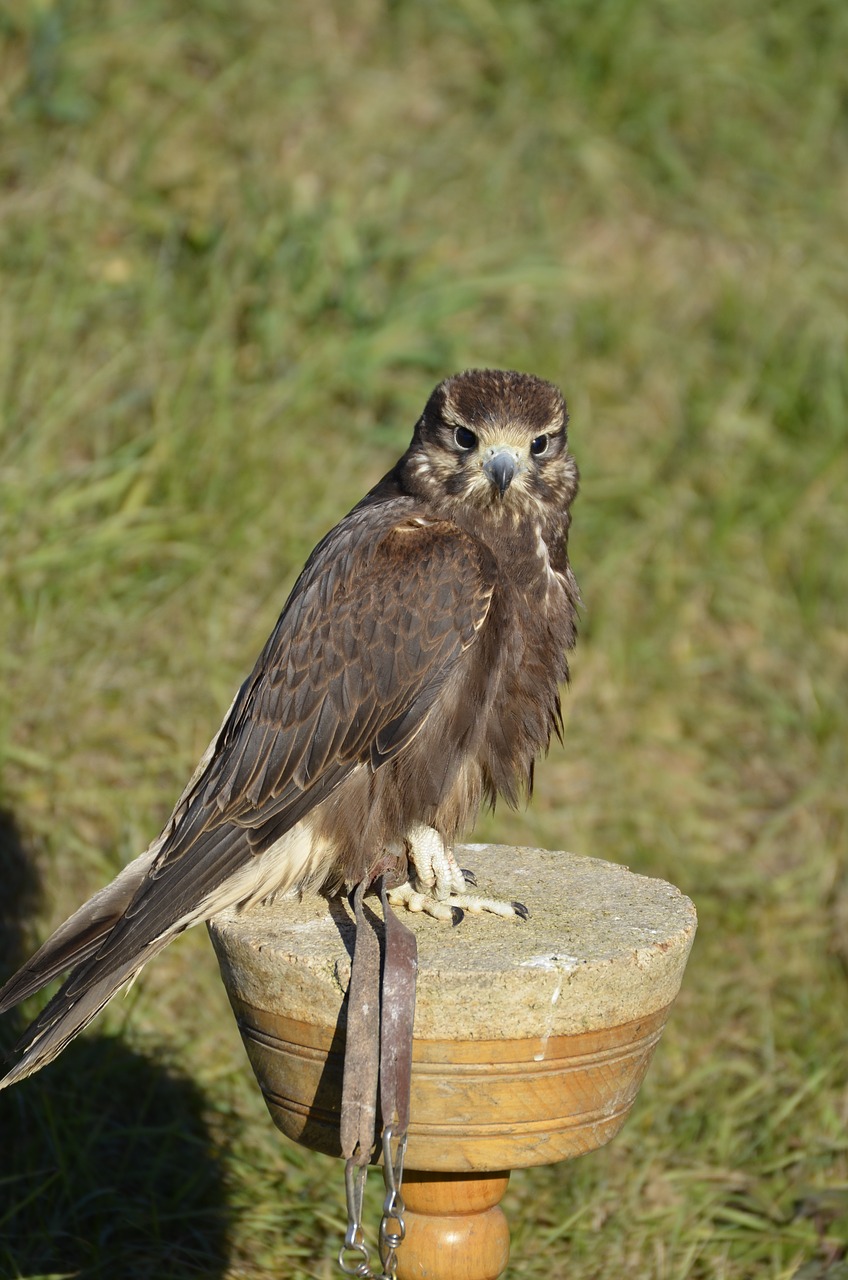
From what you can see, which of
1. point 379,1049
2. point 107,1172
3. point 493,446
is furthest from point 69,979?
point 493,446

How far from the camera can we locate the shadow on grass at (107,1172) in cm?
328

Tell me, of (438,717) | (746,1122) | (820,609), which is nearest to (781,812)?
(820,609)

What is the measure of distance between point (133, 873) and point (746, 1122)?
218 centimetres

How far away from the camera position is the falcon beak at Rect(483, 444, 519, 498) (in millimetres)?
2820

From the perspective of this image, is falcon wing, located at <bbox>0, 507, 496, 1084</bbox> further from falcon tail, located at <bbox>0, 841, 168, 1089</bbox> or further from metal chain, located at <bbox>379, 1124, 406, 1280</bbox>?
metal chain, located at <bbox>379, 1124, 406, 1280</bbox>

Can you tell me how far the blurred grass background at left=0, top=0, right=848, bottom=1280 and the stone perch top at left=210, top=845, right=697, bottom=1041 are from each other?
123 cm

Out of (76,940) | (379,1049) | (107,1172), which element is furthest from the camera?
(107,1172)

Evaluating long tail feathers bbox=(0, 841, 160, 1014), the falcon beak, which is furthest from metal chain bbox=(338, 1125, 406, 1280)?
the falcon beak

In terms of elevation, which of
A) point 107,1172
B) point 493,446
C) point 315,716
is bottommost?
point 107,1172

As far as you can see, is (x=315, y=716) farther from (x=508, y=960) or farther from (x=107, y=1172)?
(x=107, y=1172)

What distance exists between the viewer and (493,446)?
287 centimetres

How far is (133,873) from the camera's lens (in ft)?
9.10

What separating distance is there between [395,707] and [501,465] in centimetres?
55

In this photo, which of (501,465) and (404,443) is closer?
(501,465)
